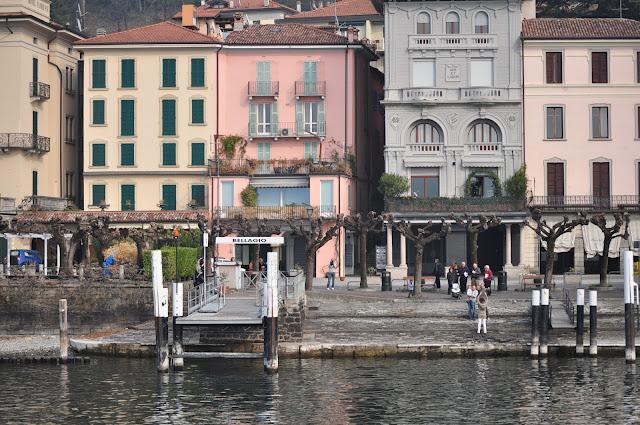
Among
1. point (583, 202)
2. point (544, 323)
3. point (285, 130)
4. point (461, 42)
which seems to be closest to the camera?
point (544, 323)

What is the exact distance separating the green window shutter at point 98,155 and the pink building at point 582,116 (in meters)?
25.8

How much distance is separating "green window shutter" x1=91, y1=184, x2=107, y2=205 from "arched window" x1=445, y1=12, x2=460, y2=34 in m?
23.2

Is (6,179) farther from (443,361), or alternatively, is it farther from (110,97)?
(443,361)

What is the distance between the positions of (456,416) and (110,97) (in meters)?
53.3

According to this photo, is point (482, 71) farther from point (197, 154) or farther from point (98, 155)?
point (98, 155)

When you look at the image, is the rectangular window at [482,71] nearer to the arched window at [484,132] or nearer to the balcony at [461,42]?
the balcony at [461,42]

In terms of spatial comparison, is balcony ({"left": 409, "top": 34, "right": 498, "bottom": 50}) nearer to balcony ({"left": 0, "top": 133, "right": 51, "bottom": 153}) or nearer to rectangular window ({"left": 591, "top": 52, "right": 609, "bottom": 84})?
rectangular window ({"left": 591, "top": 52, "right": 609, "bottom": 84})

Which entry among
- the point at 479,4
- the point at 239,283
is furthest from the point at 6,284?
the point at 479,4

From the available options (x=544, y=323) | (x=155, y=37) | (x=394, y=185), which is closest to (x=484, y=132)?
(x=394, y=185)

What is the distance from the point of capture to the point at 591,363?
54.4 m

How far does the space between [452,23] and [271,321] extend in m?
42.7

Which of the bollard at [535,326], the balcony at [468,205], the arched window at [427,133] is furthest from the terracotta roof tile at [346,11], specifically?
the bollard at [535,326]

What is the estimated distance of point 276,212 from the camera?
300 ft

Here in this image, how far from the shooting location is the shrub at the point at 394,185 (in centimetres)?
9000
